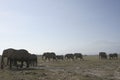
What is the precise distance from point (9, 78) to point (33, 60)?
24158mm

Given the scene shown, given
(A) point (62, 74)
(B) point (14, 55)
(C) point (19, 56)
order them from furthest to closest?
(C) point (19, 56) < (B) point (14, 55) < (A) point (62, 74)

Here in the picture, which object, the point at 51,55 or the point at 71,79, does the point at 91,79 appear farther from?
the point at 51,55

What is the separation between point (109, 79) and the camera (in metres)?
25.1

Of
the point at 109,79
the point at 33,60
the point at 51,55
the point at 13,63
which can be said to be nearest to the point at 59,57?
the point at 51,55

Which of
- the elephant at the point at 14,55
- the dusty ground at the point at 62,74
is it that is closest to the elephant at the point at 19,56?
the elephant at the point at 14,55

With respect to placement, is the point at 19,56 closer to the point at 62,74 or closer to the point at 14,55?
the point at 14,55

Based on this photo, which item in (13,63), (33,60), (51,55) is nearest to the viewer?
(13,63)

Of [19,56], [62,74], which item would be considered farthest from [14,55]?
[62,74]

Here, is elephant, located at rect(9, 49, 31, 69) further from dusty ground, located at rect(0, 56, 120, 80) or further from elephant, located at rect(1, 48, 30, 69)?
dusty ground, located at rect(0, 56, 120, 80)

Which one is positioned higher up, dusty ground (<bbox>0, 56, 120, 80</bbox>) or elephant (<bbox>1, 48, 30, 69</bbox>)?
elephant (<bbox>1, 48, 30, 69</bbox>)

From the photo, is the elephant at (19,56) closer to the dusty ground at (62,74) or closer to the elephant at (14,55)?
the elephant at (14,55)

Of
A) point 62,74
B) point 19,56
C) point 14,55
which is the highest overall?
point 14,55

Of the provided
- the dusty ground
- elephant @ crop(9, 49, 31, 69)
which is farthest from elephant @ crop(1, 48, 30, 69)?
the dusty ground

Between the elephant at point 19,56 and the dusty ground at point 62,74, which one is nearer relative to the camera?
the dusty ground at point 62,74
